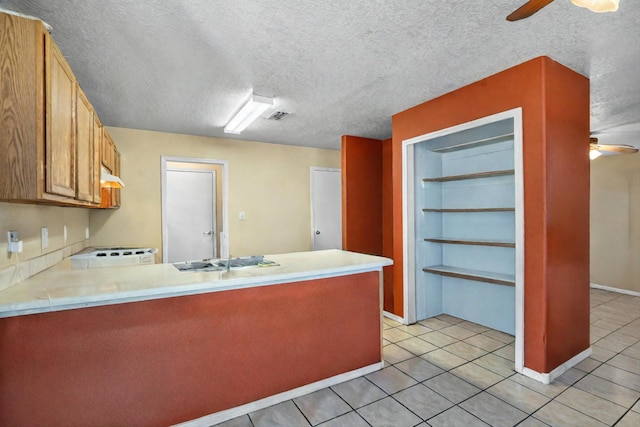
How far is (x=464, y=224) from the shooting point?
3752 millimetres

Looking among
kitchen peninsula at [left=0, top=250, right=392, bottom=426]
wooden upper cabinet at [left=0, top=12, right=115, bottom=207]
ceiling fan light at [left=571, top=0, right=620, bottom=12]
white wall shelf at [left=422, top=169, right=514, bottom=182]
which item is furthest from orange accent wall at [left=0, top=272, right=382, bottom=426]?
ceiling fan light at [left=571, top=0, right=620, bottom=12]

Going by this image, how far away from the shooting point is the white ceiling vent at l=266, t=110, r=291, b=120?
139 inches

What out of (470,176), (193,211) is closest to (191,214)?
(193,211)

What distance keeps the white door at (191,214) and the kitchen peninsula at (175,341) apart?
3066 millimetres

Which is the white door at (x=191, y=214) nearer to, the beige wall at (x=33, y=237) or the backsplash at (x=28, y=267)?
the beige wall at (x=33, y=237)

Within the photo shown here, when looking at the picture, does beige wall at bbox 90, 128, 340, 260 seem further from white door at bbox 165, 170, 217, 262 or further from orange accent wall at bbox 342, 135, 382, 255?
orange accent wall at bbox 342, 135, 382, 255

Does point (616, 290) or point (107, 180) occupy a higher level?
point (107, 180)

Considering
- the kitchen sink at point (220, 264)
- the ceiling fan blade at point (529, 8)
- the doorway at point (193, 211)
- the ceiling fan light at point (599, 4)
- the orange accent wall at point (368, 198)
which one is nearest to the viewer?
the ceiling fan light at point (599, 4)

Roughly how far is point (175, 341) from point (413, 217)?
8.62 feet

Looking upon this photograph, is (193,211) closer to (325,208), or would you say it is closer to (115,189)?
(115,189)

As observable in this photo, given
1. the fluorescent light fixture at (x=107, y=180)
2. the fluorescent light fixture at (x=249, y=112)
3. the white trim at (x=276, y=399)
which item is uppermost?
the fluorescent light fixture at (x=249, y=112)

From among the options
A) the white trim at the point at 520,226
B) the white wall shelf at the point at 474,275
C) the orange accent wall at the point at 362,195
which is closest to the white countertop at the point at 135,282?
the white trim at the point at 520,226

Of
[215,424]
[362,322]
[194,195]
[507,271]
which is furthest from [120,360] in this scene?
[194,195]

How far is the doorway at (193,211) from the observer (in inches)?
202
